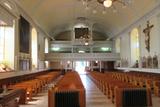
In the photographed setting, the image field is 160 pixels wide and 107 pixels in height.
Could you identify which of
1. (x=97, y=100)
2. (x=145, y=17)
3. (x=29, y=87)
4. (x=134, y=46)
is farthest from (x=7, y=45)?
(x=134, y=46)

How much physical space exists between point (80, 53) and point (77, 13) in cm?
650

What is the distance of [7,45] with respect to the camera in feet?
46.6

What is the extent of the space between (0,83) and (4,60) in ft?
9.58

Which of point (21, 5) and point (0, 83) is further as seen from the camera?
point (21, 5)

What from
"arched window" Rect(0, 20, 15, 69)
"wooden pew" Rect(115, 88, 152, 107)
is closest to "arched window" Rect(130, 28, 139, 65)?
"arched window" Rect(0, 20, 15, 69)

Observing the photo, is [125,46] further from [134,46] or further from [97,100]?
[97,100]

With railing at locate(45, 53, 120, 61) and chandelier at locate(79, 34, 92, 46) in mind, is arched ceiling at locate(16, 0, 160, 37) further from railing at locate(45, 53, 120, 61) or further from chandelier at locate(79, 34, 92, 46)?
railing at locate(45, 53, 120, 61)

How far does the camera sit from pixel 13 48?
46.5 ft

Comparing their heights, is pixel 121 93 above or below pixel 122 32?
below

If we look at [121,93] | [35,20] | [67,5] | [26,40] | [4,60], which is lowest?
[121,93]

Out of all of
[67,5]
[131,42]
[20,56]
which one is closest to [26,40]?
[20,56]

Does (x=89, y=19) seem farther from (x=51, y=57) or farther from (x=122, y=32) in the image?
(x=51, y=57)

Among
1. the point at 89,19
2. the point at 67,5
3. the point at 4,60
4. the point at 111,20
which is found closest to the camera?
the point at 4,60

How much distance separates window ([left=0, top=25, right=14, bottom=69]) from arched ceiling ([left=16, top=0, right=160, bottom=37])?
183 cm
